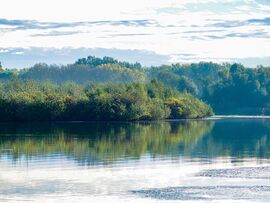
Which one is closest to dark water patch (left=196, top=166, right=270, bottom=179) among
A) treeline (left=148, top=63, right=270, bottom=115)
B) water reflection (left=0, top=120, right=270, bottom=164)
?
water reflection (left=0, top=120, right=270, bottom=164)

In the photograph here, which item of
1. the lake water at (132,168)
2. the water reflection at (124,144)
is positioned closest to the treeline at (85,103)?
the water reflection at (124,144)

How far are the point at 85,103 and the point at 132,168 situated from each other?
46464 mm

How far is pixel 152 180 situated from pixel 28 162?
7.99m

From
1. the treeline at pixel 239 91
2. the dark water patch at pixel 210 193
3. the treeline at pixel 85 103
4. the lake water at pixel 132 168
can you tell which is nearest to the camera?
the dark water patch at pixel 210 193

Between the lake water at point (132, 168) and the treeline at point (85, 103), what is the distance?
2228cm

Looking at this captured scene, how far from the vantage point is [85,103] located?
271ft

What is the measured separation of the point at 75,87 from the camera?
8900cm

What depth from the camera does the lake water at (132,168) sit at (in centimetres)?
2883

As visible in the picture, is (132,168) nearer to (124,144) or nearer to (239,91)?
(124,144)

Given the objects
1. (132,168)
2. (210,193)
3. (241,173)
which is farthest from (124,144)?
(210,193)

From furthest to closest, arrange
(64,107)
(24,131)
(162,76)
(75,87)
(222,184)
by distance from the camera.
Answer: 1. (162,76)
2. (75,87)
3. (64,107)
4. (24,131)
5. (222,184)

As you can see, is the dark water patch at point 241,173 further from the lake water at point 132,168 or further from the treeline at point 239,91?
the treeline at point 239,91

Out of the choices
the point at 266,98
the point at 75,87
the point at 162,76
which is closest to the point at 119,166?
the point at 75,87

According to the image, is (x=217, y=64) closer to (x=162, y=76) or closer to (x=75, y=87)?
(x=162, y=76)
